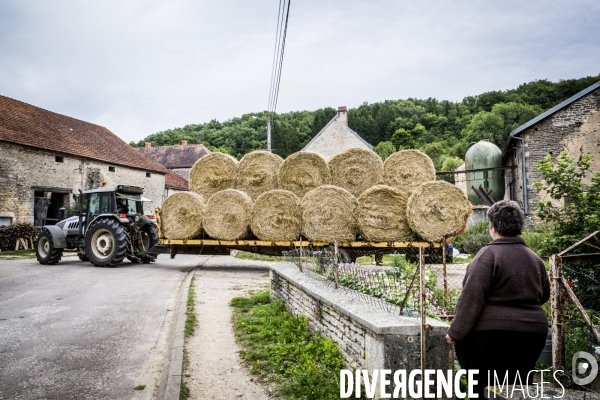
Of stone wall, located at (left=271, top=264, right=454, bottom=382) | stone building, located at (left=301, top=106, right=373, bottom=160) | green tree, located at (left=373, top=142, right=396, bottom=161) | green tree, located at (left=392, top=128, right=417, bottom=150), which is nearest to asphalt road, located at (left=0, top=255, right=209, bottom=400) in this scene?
stone wall, located at (left=271, top=264, right=454, bottom=382)

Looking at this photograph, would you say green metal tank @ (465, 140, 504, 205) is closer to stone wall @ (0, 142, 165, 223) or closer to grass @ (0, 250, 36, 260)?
stone wall @ (0, 142, 165, 223)

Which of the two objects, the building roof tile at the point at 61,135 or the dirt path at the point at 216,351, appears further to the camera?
the building roof tile at the point at 61,135

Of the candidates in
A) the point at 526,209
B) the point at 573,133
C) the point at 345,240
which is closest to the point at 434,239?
the point at 345,240

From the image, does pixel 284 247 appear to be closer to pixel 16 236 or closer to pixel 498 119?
pixel 16 236

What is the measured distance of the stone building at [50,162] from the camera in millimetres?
18531

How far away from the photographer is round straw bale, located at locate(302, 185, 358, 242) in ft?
30.1

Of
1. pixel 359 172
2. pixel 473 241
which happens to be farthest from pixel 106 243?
pixel 473 241

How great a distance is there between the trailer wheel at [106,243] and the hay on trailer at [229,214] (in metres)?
3.05

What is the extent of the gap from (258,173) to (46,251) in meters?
7.47

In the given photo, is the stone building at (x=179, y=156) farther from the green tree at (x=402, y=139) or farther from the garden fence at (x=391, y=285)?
the garden fence at (x=391, y=285)

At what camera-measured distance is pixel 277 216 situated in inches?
388

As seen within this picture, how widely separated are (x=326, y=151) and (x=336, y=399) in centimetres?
2404

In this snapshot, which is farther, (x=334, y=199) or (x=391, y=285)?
(x=334, y=199)

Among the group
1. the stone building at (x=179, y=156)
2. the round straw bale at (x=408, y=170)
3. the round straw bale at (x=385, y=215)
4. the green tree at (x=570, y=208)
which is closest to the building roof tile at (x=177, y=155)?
the stone building at (x=179, y=156)
